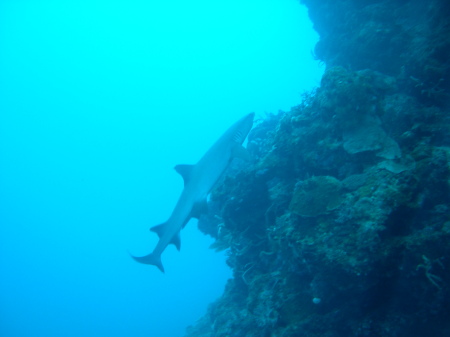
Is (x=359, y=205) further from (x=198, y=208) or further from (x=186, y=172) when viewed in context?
(x=186, y=172)

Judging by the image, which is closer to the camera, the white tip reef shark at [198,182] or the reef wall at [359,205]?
the reef wall at [359,205]

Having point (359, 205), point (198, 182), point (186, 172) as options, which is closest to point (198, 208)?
point (198, 182)

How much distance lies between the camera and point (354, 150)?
21.9 feet

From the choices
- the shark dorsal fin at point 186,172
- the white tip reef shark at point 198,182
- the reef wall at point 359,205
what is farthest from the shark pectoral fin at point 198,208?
the reef wall at point 359,205

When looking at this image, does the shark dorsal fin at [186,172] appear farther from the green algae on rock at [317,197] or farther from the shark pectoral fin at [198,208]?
the green algae on rock at [317,197]

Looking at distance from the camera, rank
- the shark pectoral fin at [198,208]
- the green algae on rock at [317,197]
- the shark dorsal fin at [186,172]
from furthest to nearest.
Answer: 1. the green algae on rock at [317,197]
2. the shark dorsal fin at [186,172]
3. the shark pectoral fin at [198,208]

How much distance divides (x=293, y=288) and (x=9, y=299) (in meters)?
186

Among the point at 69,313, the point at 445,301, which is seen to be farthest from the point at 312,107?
the point at 69,313

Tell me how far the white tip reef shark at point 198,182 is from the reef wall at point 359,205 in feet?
7.29

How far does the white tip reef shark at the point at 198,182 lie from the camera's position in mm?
5168

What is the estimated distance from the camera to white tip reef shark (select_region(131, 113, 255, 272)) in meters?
5.17

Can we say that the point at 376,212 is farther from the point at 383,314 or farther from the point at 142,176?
the point at 142,176

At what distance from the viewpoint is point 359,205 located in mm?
5168

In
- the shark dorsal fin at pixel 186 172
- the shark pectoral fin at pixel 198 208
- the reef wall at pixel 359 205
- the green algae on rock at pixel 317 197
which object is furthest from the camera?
the green algae on rock at pixel 317 197
